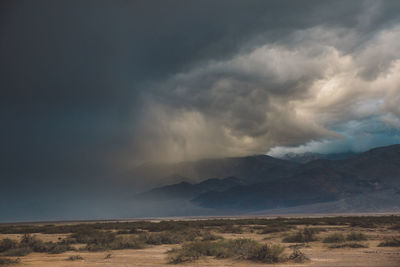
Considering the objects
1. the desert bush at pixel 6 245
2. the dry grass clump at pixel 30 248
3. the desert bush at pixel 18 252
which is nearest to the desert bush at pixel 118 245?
the dry grass clump at pixel 30 248

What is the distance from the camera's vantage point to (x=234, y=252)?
77.4 feet

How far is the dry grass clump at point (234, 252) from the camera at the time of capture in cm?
2130

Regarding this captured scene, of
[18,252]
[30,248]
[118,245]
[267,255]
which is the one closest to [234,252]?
[267,255]

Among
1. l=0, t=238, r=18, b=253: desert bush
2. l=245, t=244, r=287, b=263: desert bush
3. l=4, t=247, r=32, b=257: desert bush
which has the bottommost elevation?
l=245, t=244, r=287, b=263: desert bush

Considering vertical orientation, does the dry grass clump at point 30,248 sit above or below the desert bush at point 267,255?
above

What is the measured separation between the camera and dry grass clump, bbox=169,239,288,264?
2130cm

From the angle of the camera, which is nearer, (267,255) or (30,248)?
(267,255)

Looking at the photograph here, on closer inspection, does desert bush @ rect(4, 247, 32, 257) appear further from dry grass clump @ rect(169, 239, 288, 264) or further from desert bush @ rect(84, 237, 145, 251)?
dry grass clump @ rect(169, 239, 288, 264)

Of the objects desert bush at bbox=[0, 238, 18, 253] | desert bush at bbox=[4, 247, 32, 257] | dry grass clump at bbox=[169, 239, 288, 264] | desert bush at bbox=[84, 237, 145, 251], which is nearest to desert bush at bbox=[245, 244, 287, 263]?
dry grass clump at bbox=[169, 239, 288, 264]

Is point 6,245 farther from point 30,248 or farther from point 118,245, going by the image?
point 118,245

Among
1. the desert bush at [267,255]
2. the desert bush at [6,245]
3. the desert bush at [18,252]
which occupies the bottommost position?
the desert bush at [267,255]

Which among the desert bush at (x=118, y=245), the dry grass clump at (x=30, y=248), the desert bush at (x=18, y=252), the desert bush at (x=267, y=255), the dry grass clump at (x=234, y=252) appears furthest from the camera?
the desert bush at (x=118, y=245)

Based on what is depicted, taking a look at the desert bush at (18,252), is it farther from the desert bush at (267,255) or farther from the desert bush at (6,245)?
the desert bush at (267,255)

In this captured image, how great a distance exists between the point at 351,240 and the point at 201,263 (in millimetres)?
18294
